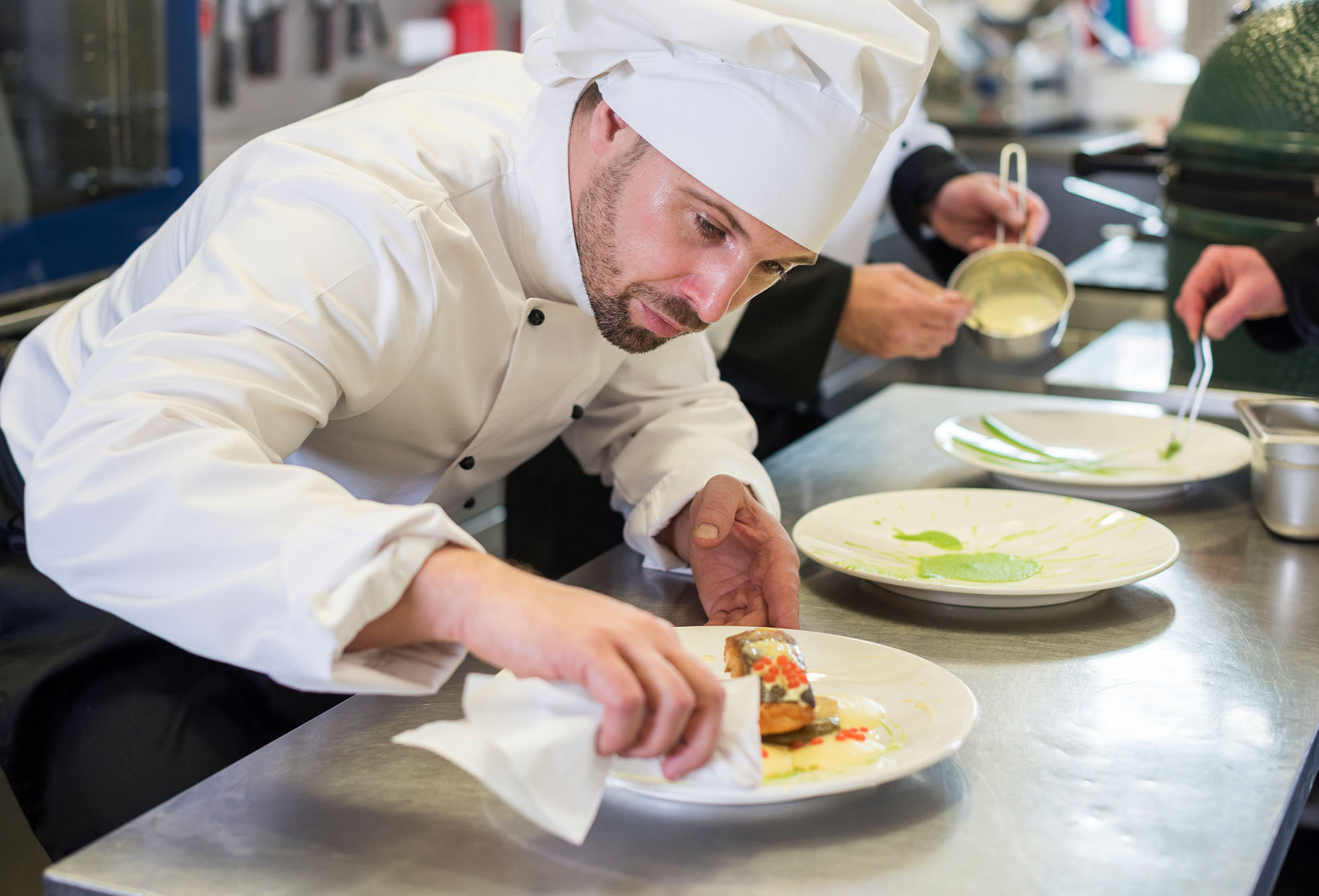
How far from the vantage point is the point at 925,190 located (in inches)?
94.9

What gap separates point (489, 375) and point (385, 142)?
Answer: 0.26 m

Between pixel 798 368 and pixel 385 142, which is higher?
pixel 385 142

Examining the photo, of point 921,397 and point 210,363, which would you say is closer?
point 210,363

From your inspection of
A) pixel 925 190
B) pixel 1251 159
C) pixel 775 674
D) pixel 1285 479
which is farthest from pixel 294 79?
pixel 775 674

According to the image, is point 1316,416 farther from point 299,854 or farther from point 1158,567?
point 299,854

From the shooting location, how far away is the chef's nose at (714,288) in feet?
4.04

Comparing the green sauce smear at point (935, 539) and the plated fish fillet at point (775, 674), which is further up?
the plated fish fillet at point (775, 674)

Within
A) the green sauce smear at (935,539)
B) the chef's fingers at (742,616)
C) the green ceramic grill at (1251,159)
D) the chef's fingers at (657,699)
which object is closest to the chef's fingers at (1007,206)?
the green ceramic grill at (1251,159)

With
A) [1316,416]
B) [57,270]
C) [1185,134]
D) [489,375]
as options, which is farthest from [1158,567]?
[57,270]

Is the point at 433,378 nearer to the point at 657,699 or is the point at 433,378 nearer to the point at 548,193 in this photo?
the point at 548,193

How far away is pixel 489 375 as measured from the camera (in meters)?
1.39

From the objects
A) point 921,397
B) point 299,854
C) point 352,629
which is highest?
point 352,629

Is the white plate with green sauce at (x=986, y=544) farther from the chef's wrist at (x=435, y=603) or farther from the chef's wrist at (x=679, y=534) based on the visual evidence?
the chef's wrist at (x=435, y=603)

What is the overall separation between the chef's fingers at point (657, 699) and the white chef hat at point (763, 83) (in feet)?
1.72
